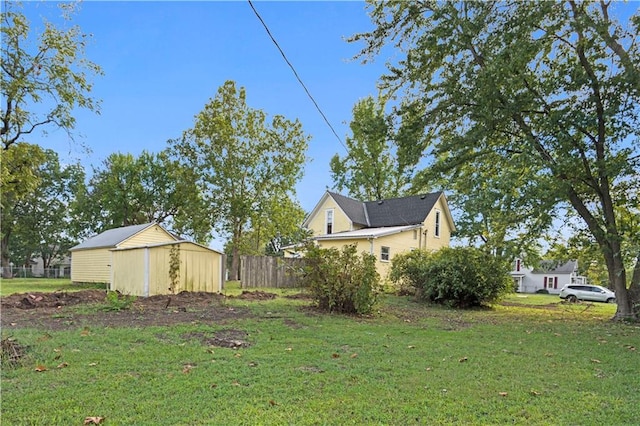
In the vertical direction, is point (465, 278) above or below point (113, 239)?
below

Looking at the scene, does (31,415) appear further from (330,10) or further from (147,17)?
(330,10)

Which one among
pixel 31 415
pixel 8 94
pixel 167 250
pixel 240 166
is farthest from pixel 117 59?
pixel 240 166

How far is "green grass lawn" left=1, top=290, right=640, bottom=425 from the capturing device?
129 inches

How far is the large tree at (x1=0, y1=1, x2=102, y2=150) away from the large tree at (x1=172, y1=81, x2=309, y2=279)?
1721cm

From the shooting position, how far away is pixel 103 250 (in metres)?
20.2

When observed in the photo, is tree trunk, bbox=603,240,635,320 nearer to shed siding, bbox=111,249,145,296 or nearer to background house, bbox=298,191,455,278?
background house, bbox=298,191,455,278

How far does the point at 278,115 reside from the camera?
27.1 meters

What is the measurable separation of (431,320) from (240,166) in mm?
19634

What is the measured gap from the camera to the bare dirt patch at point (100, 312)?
748 cm

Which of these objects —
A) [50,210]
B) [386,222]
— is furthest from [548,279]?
[50,210]

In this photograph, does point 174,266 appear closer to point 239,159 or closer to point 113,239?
point 113,239

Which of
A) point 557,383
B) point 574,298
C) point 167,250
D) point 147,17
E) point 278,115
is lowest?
point 574,298

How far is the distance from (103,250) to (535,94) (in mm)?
20141

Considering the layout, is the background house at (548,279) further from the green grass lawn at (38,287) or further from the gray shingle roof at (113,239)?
the green grass lawn at (38,287)
